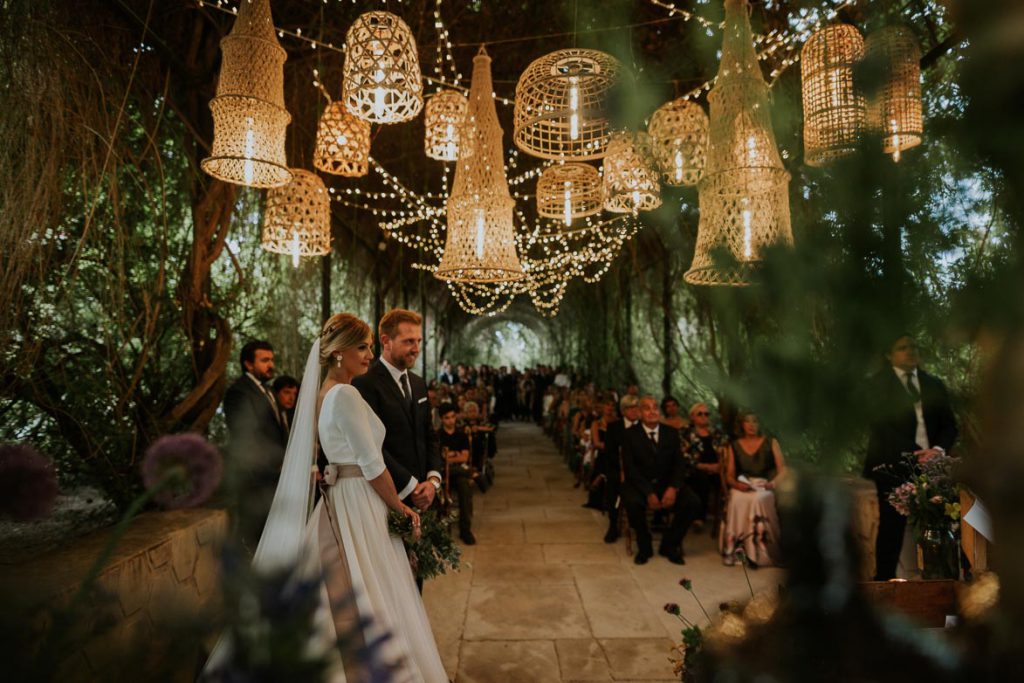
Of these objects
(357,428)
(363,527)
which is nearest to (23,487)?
(357,428)

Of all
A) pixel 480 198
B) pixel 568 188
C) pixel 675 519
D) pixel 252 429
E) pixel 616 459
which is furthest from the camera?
pixel 616 459

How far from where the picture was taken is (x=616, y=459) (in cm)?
558

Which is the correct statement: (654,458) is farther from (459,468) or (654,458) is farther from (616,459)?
(459,468)

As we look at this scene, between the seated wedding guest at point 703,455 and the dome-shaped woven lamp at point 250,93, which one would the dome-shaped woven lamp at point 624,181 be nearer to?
the dome-shaped woven lamp at point 250,93

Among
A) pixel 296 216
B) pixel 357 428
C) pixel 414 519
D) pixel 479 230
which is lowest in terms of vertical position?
pixel 414 519

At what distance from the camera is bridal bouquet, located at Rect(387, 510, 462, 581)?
101 inches

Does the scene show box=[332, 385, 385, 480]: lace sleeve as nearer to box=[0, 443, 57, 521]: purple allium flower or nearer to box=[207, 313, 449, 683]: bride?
box=[207, 313, 449, 683]: bride

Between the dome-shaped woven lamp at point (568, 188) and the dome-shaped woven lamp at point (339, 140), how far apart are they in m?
1.31

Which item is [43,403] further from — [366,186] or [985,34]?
[366,186]

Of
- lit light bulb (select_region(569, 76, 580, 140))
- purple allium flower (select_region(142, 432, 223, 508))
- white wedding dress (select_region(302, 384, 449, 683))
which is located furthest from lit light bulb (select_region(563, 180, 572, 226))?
purple allium flower (select_region(142, 432, 223, 508))

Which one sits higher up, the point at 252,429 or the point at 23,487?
the point at 23,487

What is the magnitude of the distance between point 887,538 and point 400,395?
300 cm

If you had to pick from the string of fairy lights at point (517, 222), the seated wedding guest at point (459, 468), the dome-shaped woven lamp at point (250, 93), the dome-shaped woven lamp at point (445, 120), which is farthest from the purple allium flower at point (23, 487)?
the seated wedding guest at point (459, 468)

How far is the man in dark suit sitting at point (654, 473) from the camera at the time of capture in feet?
16.5
